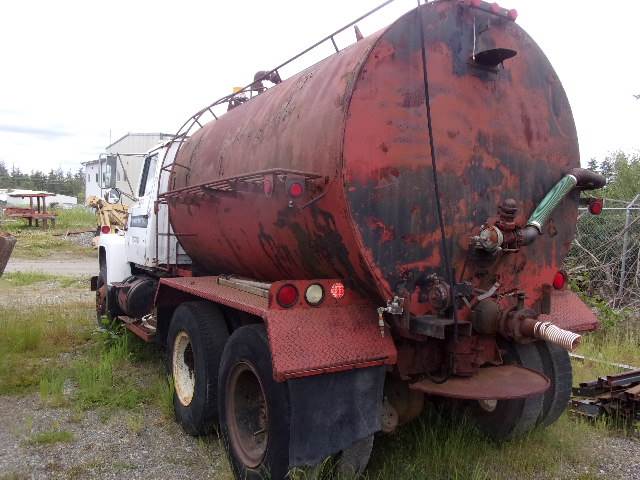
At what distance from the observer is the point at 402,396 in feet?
13.4

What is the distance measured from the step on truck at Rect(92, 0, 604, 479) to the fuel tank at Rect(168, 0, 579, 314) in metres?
0.01

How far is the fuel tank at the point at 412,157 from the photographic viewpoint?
3410 mm

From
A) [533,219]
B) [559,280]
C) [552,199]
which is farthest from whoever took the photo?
[559,280]

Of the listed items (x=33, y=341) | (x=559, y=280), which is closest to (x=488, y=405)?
(x=559, y=280)

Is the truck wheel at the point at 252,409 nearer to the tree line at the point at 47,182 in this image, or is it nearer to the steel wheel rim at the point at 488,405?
Answer: the steel wheel rim at the point at 488,405

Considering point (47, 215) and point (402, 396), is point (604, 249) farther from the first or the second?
point (47, 215)

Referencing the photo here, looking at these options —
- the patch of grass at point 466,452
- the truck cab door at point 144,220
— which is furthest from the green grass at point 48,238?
the patch of grass at point 466,452

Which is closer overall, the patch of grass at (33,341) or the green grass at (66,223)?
the patch of grass at (33,341)

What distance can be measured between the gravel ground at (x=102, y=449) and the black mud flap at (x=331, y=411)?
100cm

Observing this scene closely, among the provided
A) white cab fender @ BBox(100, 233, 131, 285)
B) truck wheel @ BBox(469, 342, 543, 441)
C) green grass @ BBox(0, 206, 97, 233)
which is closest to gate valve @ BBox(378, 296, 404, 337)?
truck wheel @ BBox(469, 342, 543, 441)

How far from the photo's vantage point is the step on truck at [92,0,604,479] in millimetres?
3402

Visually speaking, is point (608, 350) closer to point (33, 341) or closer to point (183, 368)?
point (183, 368)

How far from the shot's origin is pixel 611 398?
17.0ft

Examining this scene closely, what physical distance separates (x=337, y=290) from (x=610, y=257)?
292 inches
